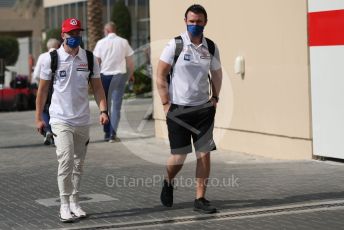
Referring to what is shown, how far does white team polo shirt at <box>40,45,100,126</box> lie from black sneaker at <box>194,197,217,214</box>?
4.47 ft

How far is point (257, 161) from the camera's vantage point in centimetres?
1217

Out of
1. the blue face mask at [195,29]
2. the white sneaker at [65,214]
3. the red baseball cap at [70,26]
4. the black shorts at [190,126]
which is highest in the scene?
the red baseball cap at [70,26]

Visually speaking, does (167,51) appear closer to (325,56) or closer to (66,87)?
(66,87)

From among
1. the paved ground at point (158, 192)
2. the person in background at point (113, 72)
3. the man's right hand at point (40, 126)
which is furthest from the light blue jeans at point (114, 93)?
the man's right hand at point (40, 126)

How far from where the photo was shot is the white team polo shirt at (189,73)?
326 inches

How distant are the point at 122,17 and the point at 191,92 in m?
26.4

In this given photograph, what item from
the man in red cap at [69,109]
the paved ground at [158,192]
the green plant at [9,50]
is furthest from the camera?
the green plant at [9,50]

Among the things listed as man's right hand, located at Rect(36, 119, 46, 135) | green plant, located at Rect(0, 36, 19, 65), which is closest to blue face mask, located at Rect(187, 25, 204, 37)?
man's right hand, located at Rect(36, 119, 46, 135)

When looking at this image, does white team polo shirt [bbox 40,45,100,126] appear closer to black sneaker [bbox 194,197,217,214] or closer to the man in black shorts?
the man in black shorts

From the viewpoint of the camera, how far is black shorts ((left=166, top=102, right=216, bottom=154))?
27.4ft

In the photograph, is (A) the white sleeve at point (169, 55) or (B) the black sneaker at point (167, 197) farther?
→ (B) the black sneaker at point (167, 197)

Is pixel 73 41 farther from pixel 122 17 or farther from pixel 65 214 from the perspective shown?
pixel 122 17

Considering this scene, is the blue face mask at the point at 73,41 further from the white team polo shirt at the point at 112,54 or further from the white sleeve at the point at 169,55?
the white team polo shirt at the point at 112,54

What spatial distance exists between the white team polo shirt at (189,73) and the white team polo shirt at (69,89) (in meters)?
0.84
